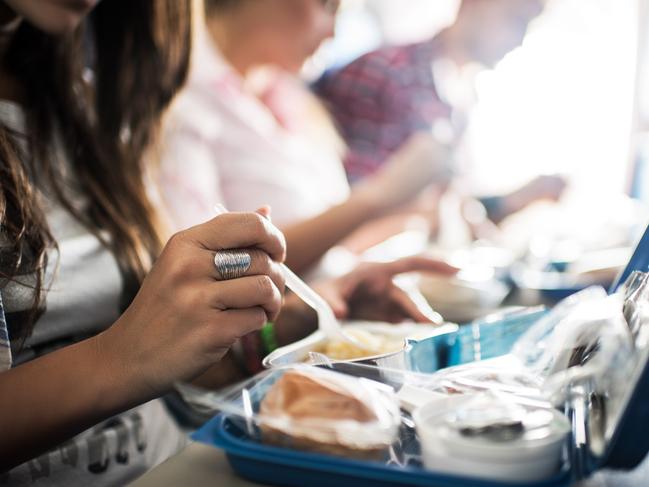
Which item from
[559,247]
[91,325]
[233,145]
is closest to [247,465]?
[91,325]

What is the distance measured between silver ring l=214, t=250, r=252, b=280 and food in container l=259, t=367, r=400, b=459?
96 millimetres

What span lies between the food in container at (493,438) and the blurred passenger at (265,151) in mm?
701

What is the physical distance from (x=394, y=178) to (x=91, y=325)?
0.71 meters

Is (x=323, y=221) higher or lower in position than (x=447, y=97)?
lower

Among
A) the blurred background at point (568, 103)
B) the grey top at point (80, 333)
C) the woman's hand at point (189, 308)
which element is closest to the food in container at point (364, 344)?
the woman's hand at point (189, 308)

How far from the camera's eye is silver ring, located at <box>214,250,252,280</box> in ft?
1.62

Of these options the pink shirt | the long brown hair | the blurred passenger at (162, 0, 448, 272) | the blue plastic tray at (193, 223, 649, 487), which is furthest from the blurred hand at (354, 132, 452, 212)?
the blue plastic tray at (193, 223, 649, 487)

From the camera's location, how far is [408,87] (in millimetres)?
2059

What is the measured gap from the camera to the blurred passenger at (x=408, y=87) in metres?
1.92

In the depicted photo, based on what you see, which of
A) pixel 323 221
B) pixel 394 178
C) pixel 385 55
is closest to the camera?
pixel 323 221

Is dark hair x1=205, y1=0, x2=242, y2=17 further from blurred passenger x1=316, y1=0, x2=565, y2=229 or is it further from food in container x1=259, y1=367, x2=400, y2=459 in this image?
food in container x1=259, y1=367, x2=400, y2=459

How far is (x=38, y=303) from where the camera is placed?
0.61 metres

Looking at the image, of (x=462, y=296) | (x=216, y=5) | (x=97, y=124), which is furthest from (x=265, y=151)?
(x=462, y=296)

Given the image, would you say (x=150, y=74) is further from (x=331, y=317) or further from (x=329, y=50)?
(x=329, y=50)
